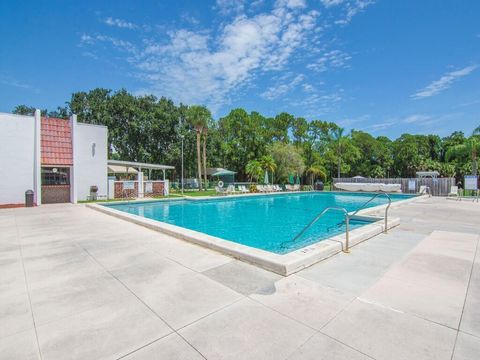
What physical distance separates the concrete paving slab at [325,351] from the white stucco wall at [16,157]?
17268 millimetres

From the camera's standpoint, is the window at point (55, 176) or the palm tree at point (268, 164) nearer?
the window at point (55, 176)

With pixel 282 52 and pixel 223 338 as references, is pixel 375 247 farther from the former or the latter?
pixel 282 52

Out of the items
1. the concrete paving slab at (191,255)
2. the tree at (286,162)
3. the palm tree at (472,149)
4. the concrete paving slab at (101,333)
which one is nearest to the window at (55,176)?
the concrete paving slab at (191,255)

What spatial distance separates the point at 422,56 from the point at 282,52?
8460 millimetres

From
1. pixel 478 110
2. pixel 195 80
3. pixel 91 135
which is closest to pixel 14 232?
pixel 91 135

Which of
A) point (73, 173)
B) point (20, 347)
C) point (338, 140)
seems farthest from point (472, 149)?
point (73, 173)

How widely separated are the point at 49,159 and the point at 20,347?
16034mm

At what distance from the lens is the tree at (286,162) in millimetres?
31219

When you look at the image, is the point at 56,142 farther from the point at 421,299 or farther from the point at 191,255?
the point at 421,299

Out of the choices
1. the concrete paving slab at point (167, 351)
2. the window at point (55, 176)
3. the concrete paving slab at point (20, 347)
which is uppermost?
the window at point (55, 176)

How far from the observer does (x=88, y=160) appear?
16438 millimetres

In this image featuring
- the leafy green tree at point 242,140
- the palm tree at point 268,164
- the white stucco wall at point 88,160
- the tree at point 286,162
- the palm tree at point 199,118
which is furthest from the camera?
the leafy green tree at point 242,140

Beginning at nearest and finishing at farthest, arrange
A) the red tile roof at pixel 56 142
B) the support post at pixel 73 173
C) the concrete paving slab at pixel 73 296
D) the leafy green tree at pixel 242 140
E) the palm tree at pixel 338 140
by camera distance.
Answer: the concrete paving slab at pixel 73 296 → the red tile roof at pixel 56 142 → the support post at pixel 73 173 → the leafy green tree at pixel 242 140 → the palm tree at pixel 338 140

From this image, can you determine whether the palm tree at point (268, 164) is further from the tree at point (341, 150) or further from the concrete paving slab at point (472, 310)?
the concrete paving slab at point (472, 310)
